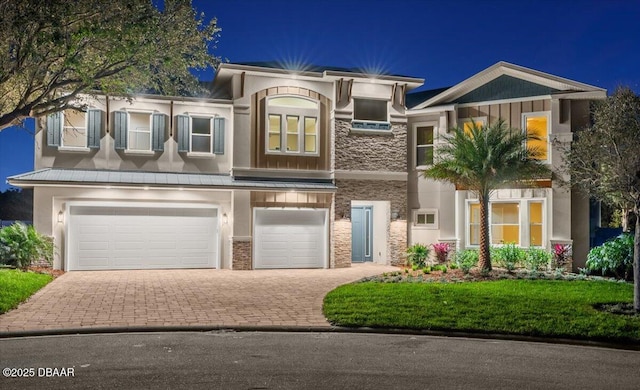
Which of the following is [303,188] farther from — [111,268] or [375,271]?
[111,268]

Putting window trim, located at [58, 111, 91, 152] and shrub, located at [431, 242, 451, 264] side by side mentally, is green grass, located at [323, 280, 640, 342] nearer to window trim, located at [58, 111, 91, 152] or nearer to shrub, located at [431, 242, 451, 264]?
shrub, located at [431, 242, 451, 264]

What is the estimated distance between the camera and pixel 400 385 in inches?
276

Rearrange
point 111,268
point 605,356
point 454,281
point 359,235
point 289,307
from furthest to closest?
point 359,235
point 111,268
point 454,281
point 289,307
point 605,356

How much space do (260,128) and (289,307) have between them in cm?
1158

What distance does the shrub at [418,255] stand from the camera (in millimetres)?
22547

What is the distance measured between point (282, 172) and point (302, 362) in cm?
1564

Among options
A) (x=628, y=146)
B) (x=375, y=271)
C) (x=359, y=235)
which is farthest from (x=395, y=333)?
(x=359, y=235)

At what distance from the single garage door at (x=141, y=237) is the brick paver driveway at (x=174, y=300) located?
1160 millimetres

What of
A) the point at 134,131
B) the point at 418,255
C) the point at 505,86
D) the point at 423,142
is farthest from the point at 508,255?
the point at 134,131

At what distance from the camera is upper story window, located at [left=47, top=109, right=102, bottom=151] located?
70.5ft

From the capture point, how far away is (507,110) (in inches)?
907

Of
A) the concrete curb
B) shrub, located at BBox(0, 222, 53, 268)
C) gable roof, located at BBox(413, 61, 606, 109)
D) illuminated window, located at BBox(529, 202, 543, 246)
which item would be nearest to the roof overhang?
gable roof, located at BBox(413, 61, 606, 109)

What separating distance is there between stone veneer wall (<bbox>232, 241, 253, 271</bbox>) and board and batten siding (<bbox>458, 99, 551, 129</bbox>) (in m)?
9.91

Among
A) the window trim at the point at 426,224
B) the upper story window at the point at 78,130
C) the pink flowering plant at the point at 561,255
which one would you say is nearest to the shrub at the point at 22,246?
the upper story window at the point at 78,130
